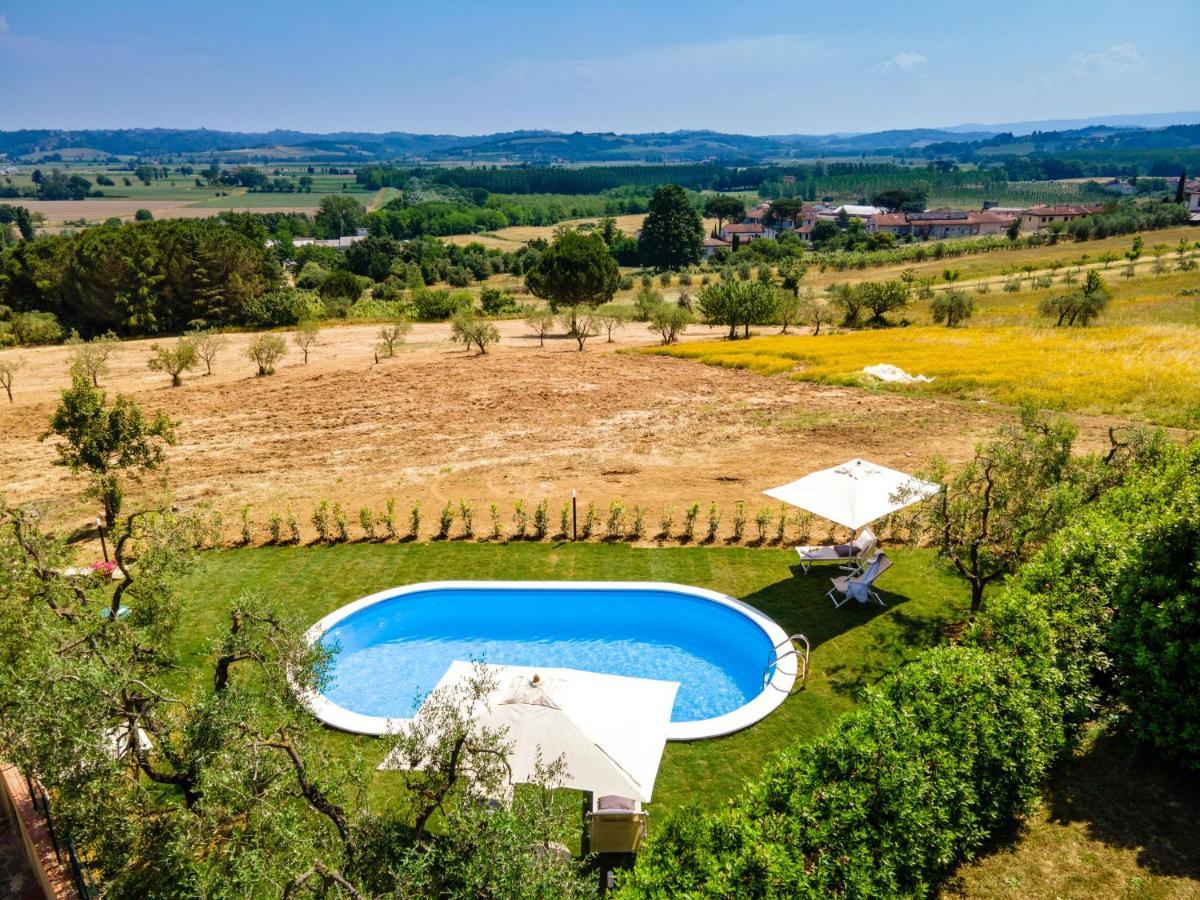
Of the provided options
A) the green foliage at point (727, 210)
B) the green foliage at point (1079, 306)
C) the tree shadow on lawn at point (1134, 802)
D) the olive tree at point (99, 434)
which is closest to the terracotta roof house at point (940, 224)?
the green foliage at point (727, 210)

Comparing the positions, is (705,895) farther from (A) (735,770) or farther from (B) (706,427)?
(B) (706,427)

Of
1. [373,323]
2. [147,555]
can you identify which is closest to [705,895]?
[147,555]

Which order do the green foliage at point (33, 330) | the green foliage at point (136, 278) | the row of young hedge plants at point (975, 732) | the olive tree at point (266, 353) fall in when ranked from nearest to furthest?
the row of young hedge plants at point (975, 732)
the olive tree at point (266, 353)
the green foliage at point (33, 330)
the green foliage at point (136, 278)

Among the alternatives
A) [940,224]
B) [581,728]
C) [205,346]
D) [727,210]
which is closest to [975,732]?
[581,728]

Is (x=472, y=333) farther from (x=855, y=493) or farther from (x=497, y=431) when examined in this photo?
(x=855, y=493)

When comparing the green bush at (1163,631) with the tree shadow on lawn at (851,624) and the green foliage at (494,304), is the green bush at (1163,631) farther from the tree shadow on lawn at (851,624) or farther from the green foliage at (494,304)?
the green foliage at (494,304)

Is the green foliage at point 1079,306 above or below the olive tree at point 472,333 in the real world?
above

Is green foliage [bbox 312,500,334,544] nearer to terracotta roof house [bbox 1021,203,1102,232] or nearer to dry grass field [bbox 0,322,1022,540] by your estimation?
dry grass field [bbox 0,322,1022,540]
